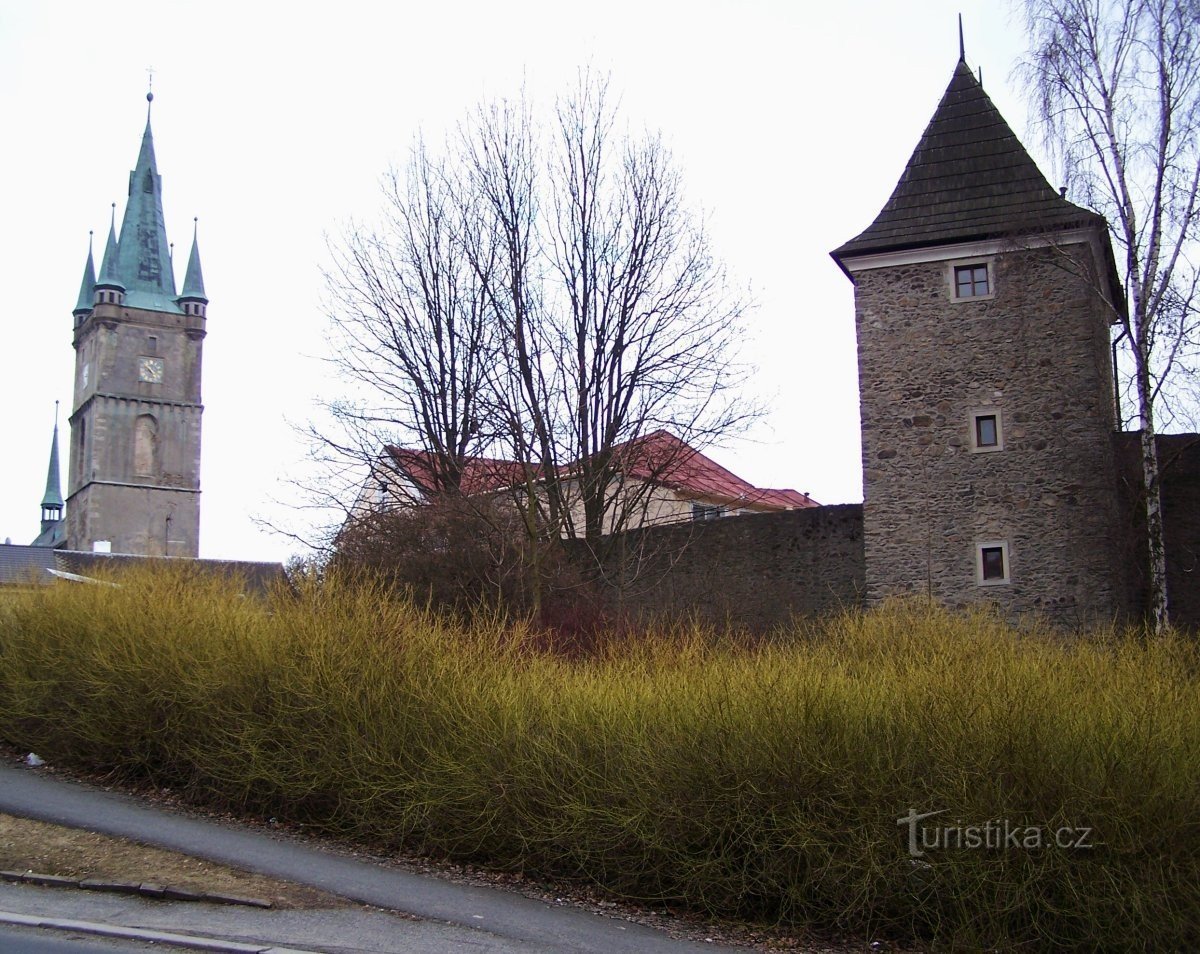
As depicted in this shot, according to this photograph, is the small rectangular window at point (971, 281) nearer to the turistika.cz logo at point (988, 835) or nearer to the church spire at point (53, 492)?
the turistika.cz logo at point (988, 835)

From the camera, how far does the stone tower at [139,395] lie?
76500 millimetres

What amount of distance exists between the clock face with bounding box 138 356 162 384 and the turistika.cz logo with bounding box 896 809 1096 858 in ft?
251

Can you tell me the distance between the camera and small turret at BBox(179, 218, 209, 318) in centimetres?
8125

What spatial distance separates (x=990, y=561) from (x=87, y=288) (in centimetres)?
7722

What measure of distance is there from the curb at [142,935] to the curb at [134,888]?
2.68 ft

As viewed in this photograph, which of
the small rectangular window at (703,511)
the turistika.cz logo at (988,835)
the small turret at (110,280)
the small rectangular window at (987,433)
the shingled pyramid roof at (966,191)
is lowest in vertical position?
the turistika.cz logo at (988,835)

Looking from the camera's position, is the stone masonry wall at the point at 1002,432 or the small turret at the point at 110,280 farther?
the small turret at the point at 110,280

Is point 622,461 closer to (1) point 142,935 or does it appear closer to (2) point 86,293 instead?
(1) point 142,935

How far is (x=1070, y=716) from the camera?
31.6 ft

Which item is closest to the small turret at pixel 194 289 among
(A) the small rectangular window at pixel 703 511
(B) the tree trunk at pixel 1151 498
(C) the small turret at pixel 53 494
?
(C) the small turret at pixel 53 494

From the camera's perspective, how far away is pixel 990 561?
21.3m

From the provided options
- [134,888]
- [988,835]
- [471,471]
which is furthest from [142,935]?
[471,471]

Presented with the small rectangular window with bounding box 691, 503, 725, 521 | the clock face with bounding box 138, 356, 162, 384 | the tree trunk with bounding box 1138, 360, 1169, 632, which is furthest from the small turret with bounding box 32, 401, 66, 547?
the tree trunk with bounding box 1138, 360, 1169, 632

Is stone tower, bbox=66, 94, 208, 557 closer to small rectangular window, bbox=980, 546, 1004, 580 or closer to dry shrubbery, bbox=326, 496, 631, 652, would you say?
dry shrubbery, bbox=326, 496, 631, 652
